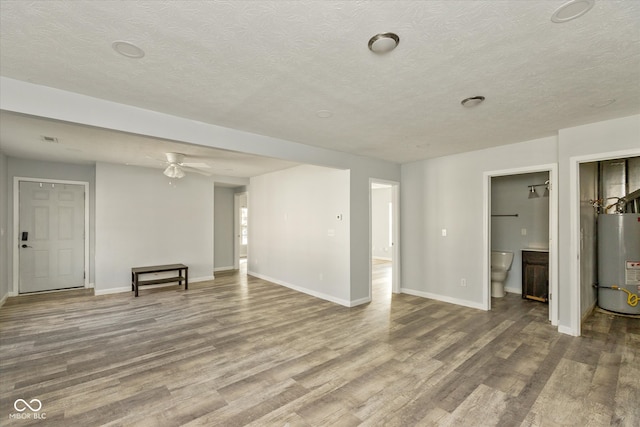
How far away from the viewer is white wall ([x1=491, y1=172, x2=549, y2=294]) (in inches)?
204

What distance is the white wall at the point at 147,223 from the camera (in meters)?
5.70

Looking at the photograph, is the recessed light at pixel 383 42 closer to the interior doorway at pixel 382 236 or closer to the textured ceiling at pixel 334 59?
the textured ceiling at pixel 334 59

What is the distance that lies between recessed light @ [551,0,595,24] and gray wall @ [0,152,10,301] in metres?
7.43

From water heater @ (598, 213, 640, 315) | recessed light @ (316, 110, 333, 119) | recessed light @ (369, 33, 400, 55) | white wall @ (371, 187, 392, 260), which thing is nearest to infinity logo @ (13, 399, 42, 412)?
recessed light @ (316, 110, 333, 119)

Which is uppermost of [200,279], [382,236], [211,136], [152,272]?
[211,136]

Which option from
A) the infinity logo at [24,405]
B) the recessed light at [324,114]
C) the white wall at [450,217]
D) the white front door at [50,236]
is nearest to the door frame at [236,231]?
the white front door at [50,236]

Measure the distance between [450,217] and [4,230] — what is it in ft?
25.3

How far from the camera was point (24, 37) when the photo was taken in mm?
1763

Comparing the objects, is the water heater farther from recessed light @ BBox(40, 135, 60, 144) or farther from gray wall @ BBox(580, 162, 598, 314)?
recessed light @ BBox(40, 135, 60, 144)

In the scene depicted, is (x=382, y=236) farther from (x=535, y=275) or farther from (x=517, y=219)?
(x=535, y=275)

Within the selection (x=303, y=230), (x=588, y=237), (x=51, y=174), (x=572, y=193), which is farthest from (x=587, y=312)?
(x=51, y=174)

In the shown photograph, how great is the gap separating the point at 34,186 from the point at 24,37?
17.6ft

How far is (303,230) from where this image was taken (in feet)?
19.1

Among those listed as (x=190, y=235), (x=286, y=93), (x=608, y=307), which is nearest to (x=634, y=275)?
(x=608, y=307)
